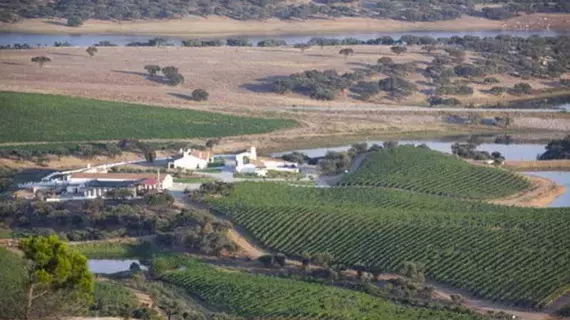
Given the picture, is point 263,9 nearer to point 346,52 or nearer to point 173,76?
point 346,52

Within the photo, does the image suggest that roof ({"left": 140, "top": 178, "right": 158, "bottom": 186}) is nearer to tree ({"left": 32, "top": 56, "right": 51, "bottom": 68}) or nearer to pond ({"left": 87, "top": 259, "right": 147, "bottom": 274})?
pond ({"left": 87, "top": 259, "right": 147, "bottom": 274})

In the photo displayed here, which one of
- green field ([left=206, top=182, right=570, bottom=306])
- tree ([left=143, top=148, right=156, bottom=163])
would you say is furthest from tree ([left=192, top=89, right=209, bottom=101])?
green field ([left=206, top=182, right=570, bottom=306])

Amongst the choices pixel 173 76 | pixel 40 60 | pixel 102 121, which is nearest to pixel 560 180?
pixel 102 121

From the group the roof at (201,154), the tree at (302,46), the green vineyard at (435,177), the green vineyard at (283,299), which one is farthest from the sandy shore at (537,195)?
the tree at (302,46)

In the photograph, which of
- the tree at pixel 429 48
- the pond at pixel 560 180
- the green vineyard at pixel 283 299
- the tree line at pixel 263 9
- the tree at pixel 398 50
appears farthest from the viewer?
the tree line at pixel 263 9

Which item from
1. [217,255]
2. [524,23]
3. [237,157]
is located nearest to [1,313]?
[217,255]

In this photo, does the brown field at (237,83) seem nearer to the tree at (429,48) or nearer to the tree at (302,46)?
the tree at (302,46)

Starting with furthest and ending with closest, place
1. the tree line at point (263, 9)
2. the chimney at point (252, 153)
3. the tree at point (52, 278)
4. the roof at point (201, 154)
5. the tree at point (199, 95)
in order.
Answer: the tree line at point (263, 9) < the tree at point (199, 95) < the chimney at point (252, 153) < the roof at point (201, 154) < the tree at point (52, 278)
